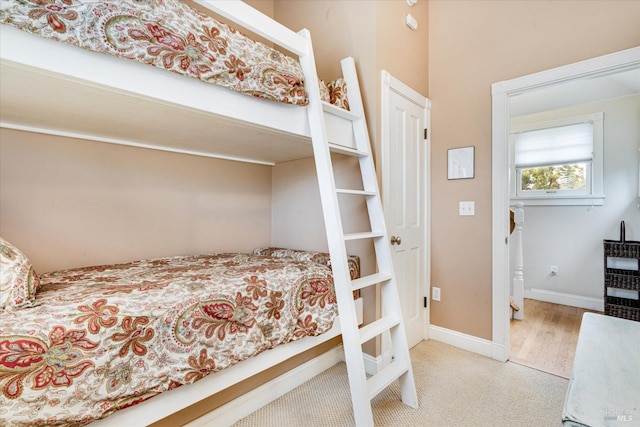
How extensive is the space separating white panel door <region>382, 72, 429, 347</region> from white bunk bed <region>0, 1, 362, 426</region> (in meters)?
0.45

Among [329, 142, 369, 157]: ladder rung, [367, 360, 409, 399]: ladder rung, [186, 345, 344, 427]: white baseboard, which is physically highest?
[329, 142, 369, 157]: ladder rung

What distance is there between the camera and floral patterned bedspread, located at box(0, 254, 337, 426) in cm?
81

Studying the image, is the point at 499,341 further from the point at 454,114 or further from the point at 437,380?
the point at 454,114

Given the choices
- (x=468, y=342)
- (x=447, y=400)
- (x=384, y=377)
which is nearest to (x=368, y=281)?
(x=384, y=377)

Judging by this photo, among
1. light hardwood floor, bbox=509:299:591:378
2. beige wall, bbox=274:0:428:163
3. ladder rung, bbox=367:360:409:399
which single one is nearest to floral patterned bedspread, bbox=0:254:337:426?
ladder rung, bbox=367:360:409:399

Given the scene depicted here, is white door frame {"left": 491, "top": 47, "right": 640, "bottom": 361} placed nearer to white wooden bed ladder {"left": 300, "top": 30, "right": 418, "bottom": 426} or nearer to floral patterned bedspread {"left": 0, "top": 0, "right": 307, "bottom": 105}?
white wooden bed ladder {"left": 300, "top": 30, "right": 418, "bottom": 426}

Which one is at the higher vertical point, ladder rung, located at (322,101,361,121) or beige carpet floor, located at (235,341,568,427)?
ladder rung, located at (322,101,361,121)

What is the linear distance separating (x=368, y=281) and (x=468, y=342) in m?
1.36

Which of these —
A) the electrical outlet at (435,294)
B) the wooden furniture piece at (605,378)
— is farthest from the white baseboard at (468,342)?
the wooden furniture piece at (605,378)

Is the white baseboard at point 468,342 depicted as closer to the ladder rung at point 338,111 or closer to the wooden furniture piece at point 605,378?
the wooden furniture piece at point 605,378

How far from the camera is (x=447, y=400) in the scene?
1713mm

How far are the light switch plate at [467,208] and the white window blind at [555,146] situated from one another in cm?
213

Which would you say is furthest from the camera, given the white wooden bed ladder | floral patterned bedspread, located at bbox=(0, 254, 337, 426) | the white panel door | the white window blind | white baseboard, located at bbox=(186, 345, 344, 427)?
the white window blind

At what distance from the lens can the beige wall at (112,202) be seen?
1547 mm
